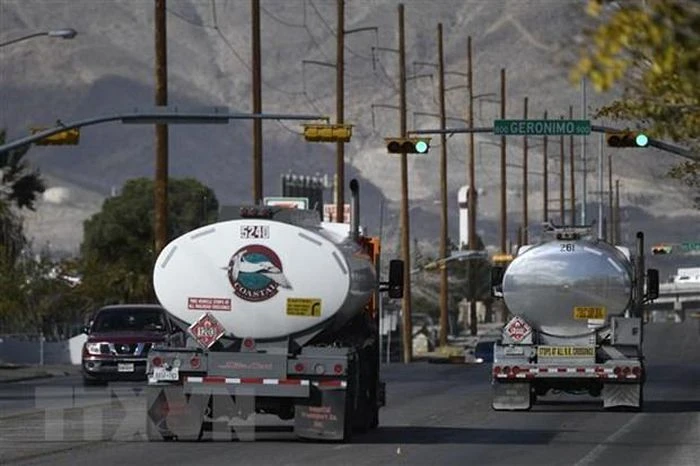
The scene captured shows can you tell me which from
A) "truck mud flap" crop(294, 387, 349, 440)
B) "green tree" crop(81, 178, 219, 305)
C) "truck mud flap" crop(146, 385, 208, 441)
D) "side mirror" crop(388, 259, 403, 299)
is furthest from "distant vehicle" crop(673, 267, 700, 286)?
"truck mud flap" crop(146, 385, 208, 441)

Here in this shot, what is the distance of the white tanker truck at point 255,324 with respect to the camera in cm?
Result: 2600

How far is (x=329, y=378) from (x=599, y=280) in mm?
9595

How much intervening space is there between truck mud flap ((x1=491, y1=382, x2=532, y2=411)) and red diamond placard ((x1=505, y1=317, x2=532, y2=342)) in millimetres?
1045

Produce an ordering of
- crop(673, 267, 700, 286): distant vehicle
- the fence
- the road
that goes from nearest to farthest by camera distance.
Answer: the road, the fence, crop(673, 267, 700, 286): distant vehicle

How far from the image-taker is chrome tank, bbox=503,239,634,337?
34375 mm

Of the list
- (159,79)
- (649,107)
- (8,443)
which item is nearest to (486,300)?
(159,79)

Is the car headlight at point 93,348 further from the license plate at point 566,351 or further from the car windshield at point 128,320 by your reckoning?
the license plate at point 566,351

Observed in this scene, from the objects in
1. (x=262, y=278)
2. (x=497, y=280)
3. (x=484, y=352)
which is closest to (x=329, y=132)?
(x=497, y=280)

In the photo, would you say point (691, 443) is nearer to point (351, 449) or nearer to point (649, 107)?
point (351, 449)

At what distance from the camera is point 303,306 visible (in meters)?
26.0

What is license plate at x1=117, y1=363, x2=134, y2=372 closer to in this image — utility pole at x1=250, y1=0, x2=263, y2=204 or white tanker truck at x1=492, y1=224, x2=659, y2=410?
white tanker truck at x1=492, y1=224, x2=659, y2=410

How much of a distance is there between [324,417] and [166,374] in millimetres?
2157

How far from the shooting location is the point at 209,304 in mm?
26156

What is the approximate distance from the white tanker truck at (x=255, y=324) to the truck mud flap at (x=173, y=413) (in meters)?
0.01
